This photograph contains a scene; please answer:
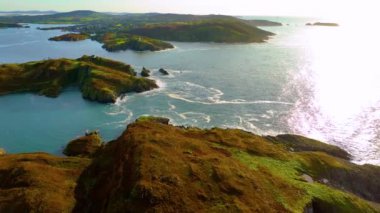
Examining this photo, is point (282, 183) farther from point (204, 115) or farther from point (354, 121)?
point (354, 121)

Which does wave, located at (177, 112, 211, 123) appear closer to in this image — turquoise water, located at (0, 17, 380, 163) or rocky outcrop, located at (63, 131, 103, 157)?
turquoise water, located at (0, 17, 380, 163)

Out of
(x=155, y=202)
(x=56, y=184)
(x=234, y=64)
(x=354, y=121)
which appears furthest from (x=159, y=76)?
(x=155, y=202)

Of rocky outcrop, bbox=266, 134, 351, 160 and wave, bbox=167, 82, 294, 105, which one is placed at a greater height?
rocky outcrop, bbox=266, 134, 351, 160

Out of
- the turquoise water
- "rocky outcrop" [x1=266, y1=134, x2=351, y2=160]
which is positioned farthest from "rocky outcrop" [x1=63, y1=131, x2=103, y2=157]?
"rocky outcrop" [x1=266, y1=134, x2=351, y2=160]

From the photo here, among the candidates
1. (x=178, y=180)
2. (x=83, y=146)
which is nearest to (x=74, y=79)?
(x=83, y=146)

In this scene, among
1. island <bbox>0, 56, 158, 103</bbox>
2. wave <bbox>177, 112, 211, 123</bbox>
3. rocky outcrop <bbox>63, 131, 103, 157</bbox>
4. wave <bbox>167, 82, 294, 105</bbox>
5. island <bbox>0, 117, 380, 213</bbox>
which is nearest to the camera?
island <bbox>0, 117, 380, 213</bbox>
